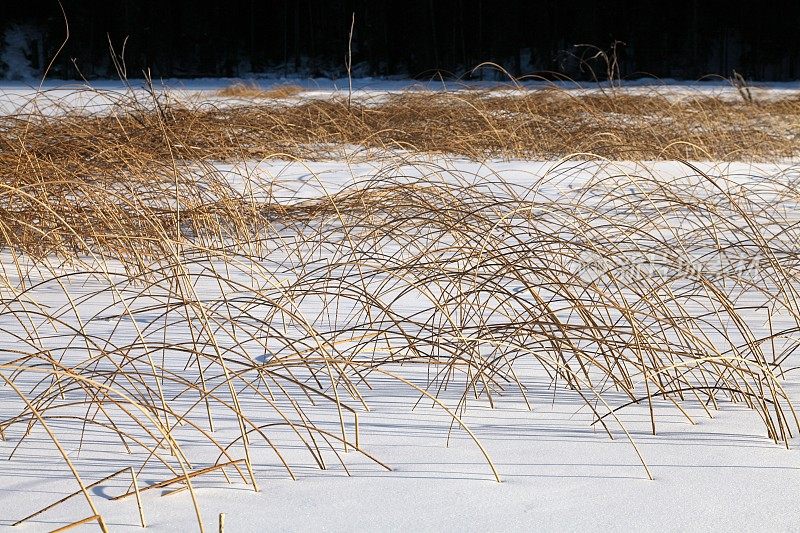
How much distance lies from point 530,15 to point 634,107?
1414 centimetres

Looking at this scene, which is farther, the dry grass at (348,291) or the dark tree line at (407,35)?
the dark tree line at (407,35)

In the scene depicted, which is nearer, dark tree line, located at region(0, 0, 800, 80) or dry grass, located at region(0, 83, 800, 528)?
dry grass, located at region(0, 83, 800, 528)

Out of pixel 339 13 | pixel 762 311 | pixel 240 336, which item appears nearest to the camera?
pixel 240 336

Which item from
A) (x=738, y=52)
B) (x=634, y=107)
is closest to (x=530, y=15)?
(x=738, y=52)

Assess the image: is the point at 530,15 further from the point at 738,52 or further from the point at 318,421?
the point at 318,421

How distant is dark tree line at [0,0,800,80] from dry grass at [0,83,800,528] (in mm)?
13910

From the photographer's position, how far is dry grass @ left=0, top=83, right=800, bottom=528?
1.28 m

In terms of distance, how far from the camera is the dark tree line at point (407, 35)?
18797 mm

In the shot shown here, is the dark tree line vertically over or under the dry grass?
over

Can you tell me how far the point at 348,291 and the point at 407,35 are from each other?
18804mm

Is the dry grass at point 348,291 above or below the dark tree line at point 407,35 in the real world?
below

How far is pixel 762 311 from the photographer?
204cm

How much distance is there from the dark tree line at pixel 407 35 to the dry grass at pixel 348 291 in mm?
13910

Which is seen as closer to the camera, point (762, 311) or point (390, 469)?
point (390, 469)
